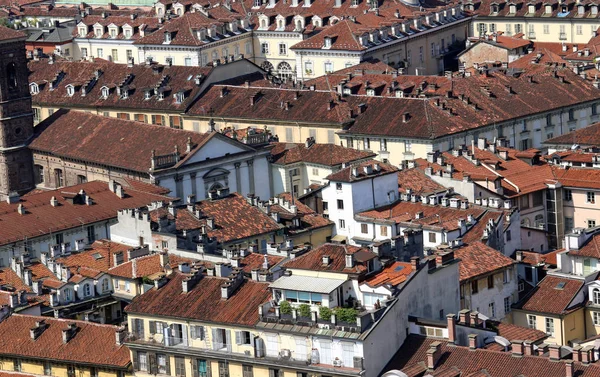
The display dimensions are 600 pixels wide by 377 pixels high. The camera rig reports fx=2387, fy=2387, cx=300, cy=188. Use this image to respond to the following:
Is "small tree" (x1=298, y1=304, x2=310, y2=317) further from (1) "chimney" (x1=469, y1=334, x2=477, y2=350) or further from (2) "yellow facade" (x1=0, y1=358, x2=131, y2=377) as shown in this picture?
(2) "yellow facade" (x1=0, y1=358, x2=131, y2=377)

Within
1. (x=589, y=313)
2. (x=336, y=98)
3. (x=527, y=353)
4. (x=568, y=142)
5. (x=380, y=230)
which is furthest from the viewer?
(x=336, y=98)

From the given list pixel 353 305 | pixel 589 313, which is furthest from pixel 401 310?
pixel 589 313

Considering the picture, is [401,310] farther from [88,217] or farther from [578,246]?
[88,217]

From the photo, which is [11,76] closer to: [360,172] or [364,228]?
[360,172]

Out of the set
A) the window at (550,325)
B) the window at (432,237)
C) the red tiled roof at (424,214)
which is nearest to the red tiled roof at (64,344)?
the window at (550,325)

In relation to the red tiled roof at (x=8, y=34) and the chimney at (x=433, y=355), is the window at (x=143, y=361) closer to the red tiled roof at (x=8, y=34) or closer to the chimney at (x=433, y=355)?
A: the chimney at (x=433, y=355)

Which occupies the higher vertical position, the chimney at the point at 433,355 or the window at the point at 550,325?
the chimney at the point at 433,355

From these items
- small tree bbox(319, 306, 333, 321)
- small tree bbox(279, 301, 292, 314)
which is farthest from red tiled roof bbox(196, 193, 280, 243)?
small tree bbox(319, 306, 333, 321)
